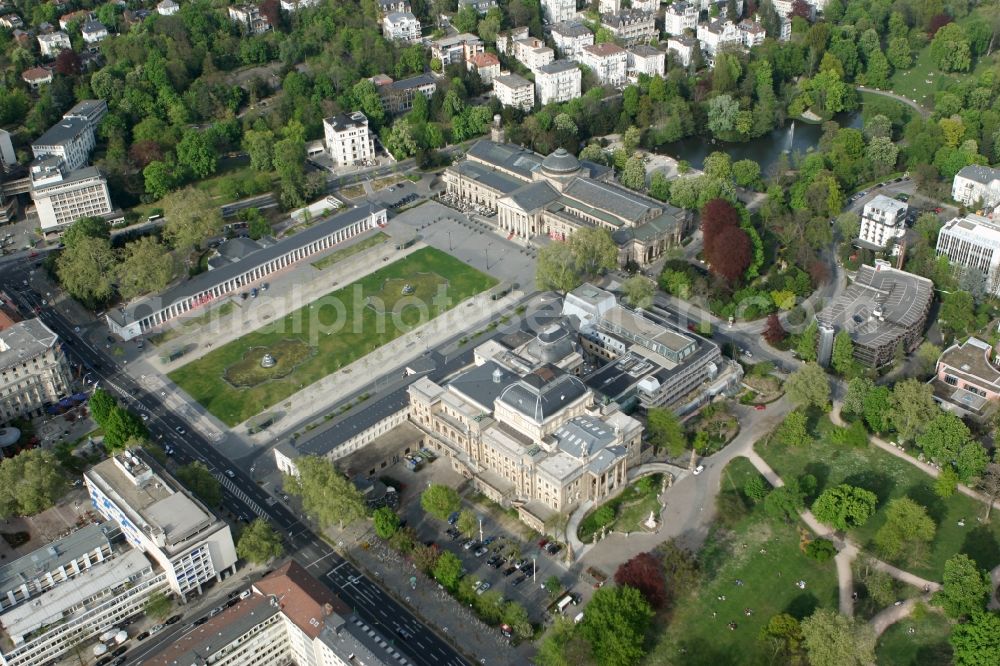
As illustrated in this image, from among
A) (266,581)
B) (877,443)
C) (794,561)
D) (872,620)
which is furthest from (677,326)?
(266,581)

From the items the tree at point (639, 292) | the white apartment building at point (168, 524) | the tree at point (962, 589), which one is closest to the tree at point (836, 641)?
the tree at point (962, 589)

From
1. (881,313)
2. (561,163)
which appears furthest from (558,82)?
(881,313)

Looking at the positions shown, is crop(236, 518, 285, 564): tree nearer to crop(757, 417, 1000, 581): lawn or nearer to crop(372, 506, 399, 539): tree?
crop(372, 506, 399, 539): tree

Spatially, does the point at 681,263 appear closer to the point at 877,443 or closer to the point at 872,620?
the point at 877,443

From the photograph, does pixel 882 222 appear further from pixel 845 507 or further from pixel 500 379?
pixel 500 379

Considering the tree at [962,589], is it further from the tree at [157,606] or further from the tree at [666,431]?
the tree at [157,606]

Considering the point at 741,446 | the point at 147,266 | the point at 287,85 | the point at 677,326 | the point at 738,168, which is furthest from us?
the point at 287,85
